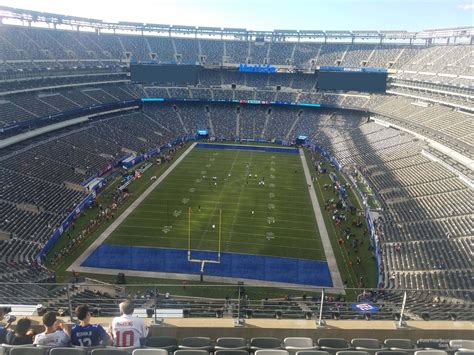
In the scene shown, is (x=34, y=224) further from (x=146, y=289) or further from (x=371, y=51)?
(x=371, y=51)

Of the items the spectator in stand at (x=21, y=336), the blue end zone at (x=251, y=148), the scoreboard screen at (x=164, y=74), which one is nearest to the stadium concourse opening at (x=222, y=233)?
the blue end zone at (x=251, y=148)

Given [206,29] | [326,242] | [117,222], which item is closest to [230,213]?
[326,242]

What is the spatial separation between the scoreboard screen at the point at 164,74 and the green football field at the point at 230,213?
2852 cm

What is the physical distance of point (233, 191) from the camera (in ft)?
123

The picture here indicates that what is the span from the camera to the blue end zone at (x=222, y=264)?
923 inches

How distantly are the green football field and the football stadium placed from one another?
0.22m

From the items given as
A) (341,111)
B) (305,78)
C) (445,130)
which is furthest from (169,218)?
(305,78)

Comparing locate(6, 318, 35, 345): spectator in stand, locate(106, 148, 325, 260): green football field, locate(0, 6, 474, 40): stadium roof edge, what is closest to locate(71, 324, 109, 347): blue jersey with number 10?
locate(6, 318, 35, 345): spectator in stand

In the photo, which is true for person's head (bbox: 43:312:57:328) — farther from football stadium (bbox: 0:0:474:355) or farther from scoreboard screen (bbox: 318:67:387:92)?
scoreboard screen (bbox: 318:67:387:92)

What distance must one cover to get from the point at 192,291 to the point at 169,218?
10.4 metres

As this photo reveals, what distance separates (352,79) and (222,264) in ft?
169

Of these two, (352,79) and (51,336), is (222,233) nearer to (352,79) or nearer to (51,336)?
(51,336)

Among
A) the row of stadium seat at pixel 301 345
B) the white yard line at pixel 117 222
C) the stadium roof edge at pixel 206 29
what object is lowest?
the row of stadium seat at pixel 301 345

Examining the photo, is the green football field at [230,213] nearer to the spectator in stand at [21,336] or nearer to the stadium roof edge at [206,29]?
the spectator in stand at [21,336]
